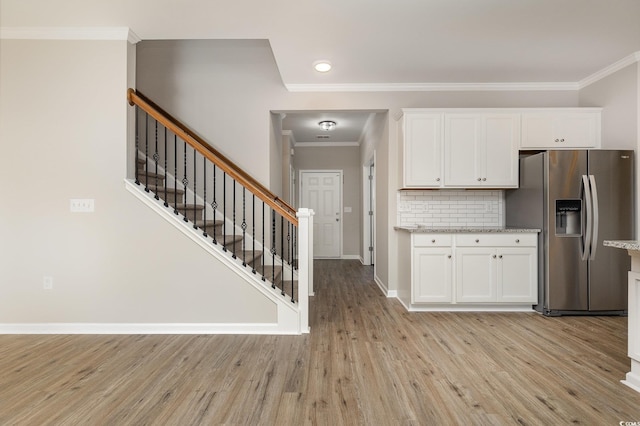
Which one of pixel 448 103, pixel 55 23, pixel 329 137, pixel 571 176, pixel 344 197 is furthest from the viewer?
pixel 344 197

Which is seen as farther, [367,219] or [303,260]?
[367,219]

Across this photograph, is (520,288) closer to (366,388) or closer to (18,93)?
(366,388)

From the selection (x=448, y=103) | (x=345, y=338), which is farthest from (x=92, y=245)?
(x=448, y=103)

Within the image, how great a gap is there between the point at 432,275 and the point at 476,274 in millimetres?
454

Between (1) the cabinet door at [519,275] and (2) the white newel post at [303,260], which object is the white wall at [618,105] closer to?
(1) the cabinet door at [519,275]

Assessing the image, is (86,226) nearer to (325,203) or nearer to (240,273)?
(240,273)

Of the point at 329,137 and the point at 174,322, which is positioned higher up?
the point at 329,137

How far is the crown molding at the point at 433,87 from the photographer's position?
4.17 m

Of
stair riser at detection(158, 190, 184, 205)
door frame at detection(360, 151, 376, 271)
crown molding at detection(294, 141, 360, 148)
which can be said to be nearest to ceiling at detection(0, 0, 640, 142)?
stair riser at detection(158, 190, 184, 205)

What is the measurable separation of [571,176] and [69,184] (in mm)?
4674

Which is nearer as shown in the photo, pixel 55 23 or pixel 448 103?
pixel 55 23

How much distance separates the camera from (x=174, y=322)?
10.0 ft

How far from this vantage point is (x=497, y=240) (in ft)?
12.0

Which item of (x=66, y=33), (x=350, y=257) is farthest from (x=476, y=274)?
(x=66, y=33)
